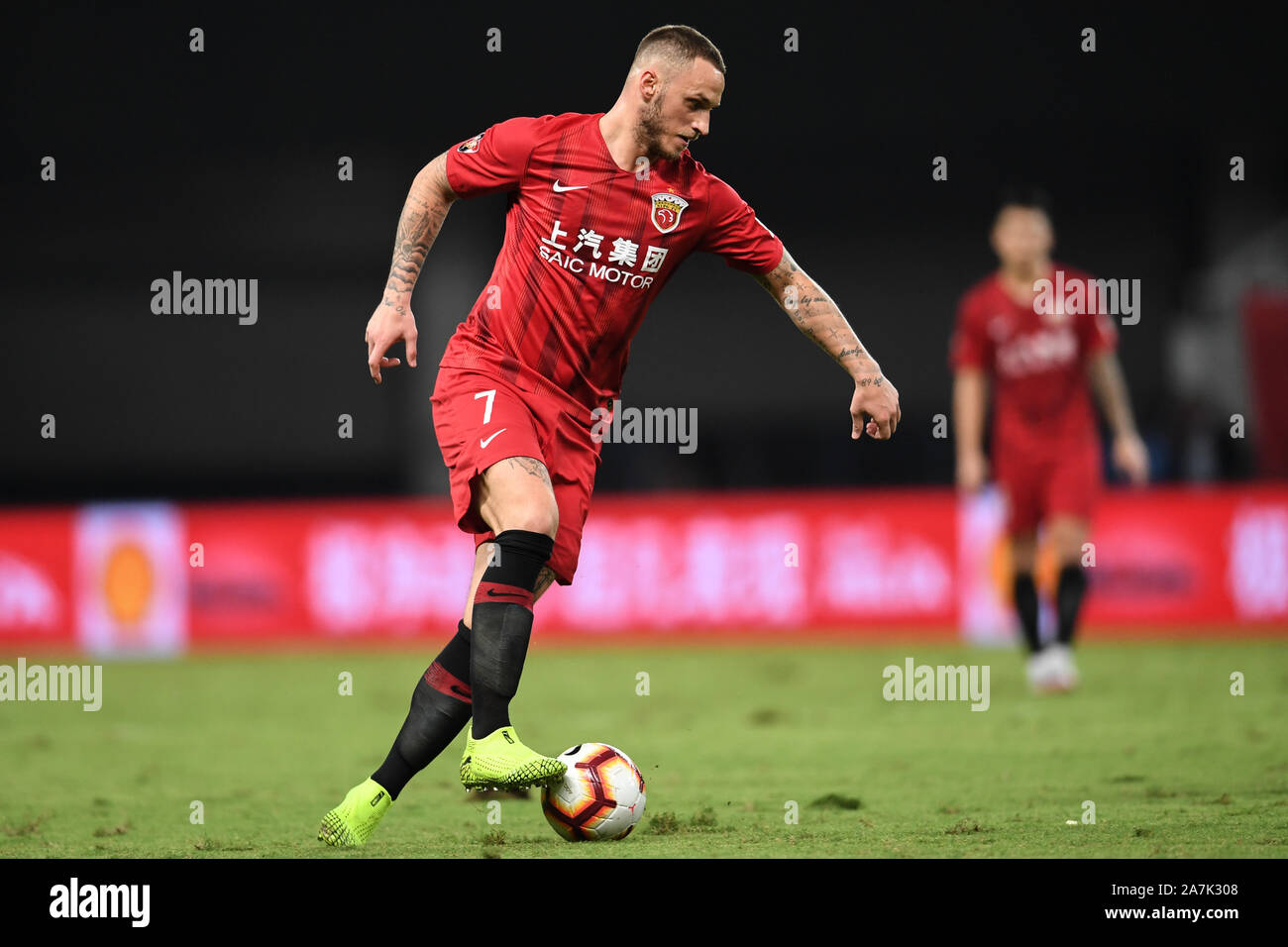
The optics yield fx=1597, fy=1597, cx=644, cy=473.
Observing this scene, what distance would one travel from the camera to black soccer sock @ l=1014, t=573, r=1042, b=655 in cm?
905

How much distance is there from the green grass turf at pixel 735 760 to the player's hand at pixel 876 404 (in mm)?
1192

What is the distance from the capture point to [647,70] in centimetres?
463

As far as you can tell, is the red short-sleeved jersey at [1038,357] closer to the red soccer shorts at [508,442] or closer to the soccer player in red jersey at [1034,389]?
the soccer player in red jersey at [1034,389]

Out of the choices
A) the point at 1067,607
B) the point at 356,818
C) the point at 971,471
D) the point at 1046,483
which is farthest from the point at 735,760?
the point at 1046,483

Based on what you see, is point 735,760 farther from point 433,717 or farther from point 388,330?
point 388,330

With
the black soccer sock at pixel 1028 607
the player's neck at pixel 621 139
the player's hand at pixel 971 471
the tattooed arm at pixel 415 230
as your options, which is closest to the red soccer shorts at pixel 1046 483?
the player's hand at pixel 971 471

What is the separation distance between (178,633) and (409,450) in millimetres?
8495

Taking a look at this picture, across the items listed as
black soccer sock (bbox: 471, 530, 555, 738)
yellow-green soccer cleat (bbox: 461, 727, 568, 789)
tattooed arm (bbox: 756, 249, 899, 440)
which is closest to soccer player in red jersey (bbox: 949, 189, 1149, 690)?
tattooed arm (bbox: 756, 249, 899, 440)

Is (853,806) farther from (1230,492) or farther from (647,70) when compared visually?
(1230,492)

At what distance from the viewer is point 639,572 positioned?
1270 cm

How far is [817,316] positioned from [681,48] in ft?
3.03

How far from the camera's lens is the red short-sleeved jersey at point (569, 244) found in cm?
467

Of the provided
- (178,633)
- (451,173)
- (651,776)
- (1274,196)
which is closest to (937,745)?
(651,776)

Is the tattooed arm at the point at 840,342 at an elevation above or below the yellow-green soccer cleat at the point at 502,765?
above
